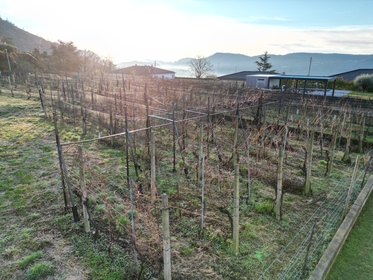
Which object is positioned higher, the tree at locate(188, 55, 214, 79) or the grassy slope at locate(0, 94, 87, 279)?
the tree at locate(188, 55, 214, 79)

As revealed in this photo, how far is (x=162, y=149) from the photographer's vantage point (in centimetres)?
670

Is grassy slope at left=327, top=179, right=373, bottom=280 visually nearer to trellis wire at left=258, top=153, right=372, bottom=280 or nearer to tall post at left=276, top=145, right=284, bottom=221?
trellis wire at left=258, top=153, right=372, bottom=280

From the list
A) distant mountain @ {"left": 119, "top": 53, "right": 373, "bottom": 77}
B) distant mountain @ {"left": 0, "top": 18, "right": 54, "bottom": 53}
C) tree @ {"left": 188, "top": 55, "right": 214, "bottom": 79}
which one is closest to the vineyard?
tree @ {"left": 188, "top": 55, "right": 214, "bottom": 79}

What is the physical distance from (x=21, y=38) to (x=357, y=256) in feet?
255

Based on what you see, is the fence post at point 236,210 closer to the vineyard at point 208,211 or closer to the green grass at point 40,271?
the vineyard at point 208,211

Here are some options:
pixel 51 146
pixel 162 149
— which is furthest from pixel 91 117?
pixel 162 149

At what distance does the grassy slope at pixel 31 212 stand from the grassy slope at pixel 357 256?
2.94 metres

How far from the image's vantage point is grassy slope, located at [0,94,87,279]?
2.75 m

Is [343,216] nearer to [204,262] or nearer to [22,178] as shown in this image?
[204,262]

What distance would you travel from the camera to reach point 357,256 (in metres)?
3.03

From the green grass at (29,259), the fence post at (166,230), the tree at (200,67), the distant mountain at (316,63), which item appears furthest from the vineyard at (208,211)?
the distant mountain at (316,63)

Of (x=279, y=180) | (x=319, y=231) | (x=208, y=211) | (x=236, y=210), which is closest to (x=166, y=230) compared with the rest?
(x=236, y=210)

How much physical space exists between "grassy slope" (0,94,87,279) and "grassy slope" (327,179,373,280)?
116 inches

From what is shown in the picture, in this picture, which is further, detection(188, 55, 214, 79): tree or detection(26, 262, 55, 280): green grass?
detection(188, 55, 214, 79): tree
